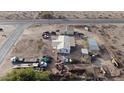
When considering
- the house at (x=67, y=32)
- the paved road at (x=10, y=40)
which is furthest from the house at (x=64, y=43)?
the paved road at (x=10, y=40)

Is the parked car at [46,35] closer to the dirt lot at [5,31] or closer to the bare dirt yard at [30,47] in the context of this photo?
the bare dirt yard at [30,47]

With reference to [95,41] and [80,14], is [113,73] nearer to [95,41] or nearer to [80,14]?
[95,41]

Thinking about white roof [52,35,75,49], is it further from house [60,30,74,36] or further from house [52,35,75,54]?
house [60,30,74,36]

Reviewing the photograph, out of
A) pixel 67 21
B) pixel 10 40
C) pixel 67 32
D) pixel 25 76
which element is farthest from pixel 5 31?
pixel 25 76

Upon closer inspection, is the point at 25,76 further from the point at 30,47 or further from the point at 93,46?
the point at 93,46

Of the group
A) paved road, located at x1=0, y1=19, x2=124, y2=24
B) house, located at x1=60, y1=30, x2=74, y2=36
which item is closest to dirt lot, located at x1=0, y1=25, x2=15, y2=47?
paved road, located at x1=0, y1=19, x2=124, y2=24

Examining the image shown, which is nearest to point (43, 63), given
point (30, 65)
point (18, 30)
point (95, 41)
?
point (30, 65)
